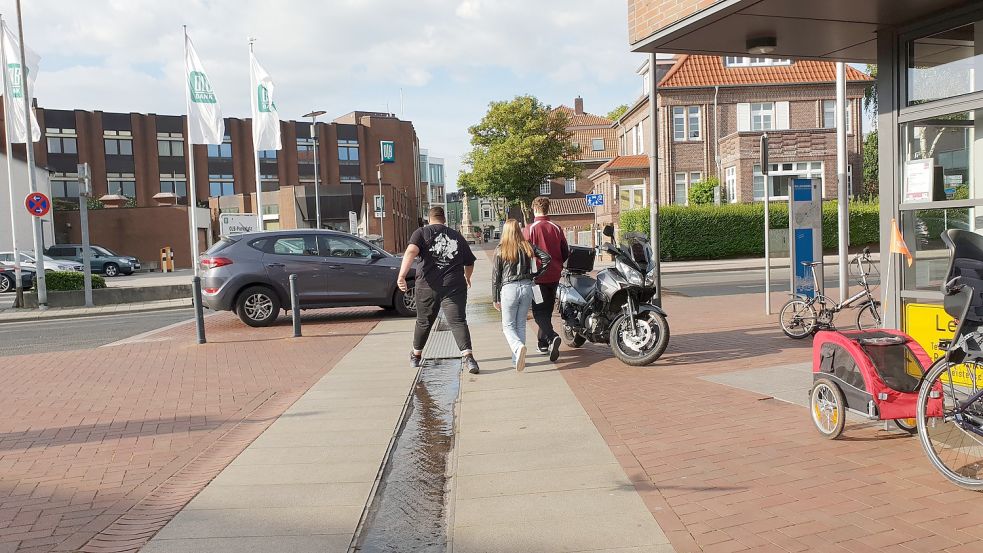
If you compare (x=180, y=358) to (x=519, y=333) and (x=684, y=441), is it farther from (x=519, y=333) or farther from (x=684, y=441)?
(x=684, y=441)

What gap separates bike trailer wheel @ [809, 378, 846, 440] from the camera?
5.07 metres

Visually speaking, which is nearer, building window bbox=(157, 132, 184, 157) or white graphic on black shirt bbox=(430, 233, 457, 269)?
white graphic on black shirt bbox=(430, 233, 457, 269)

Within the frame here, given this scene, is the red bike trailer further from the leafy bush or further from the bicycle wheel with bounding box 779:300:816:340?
the leafy bush

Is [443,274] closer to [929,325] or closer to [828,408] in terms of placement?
[828,408]

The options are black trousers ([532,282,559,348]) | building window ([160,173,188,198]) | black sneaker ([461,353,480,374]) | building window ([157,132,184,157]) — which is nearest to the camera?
black sneaker ([461,353,480,374])

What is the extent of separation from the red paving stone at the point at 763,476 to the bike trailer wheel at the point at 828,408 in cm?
9

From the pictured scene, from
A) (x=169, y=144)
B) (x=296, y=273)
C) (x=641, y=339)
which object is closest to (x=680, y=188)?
(x=296, y=273)

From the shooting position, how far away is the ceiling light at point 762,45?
286 inches

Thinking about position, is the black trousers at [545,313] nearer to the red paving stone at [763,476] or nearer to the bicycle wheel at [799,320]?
the red paving stone at [763,476]

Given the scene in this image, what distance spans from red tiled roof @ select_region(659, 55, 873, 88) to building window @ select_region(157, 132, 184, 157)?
4436 cm

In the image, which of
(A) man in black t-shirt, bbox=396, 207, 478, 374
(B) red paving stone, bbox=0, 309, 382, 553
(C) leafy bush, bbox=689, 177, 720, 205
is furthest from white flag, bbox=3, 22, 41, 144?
(C) leafy bush, bbox=689, 177, 720, 205

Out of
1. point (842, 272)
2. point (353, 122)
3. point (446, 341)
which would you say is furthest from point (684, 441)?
point (353, 122)

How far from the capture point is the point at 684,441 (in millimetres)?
5270

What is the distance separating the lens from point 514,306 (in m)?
8.27
